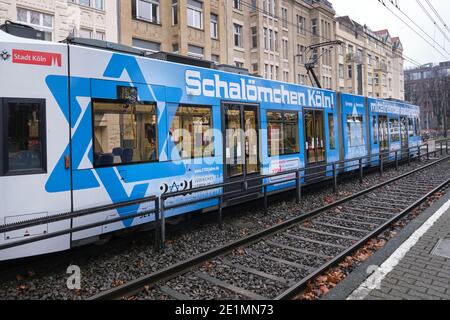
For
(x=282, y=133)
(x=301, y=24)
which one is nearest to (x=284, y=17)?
(x=301, y=24)

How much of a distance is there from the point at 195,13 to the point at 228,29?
3662 millimetres

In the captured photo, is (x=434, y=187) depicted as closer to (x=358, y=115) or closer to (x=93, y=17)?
(x=358, y=115)

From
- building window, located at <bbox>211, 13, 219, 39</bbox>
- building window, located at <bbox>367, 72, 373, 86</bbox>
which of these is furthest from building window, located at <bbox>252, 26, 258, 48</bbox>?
building window, located at <bbox>367, 72, 373, 86</bbox>

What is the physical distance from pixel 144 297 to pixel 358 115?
42.2 ft

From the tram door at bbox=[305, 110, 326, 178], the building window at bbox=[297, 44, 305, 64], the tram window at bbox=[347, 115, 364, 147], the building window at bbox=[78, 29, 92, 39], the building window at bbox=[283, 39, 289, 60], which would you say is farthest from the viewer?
the building window at bbox=[297, 44, 305, 64]

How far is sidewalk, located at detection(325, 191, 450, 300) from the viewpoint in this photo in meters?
4.40

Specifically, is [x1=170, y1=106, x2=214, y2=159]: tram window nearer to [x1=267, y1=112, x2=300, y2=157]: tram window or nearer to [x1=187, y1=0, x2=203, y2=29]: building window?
[x1=267, y1=112, x2=300, y2=157]: tram window

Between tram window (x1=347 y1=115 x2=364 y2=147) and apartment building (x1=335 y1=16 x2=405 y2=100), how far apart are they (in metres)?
28.7

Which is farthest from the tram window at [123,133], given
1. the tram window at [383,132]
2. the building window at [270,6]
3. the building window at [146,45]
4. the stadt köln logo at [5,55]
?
the building window at [270,6]

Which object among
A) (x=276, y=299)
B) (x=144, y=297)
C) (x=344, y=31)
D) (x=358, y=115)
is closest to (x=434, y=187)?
(x=358, y=115)

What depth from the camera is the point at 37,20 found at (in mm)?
16641

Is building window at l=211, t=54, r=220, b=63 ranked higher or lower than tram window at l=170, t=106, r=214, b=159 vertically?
higher

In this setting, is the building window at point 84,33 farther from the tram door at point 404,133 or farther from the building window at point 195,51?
the tram door at point 404,133

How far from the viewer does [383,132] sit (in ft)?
57.6
